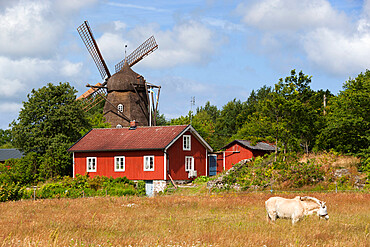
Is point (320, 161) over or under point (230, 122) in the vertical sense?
under

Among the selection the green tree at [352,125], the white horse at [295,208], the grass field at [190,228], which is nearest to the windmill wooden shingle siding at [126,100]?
the green tree at [352,125]

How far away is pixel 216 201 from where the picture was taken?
24.2 metres

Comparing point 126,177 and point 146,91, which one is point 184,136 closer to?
point 126,177

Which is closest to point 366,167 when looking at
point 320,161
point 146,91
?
point 320,161

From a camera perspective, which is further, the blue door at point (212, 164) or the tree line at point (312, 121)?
the blue door at point (212, 164)

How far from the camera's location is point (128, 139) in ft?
153

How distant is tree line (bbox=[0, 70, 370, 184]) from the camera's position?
39094mm

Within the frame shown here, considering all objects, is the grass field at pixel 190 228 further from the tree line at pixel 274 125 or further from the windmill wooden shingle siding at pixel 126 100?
the windmill wooden shingle siding at pixel 126 100

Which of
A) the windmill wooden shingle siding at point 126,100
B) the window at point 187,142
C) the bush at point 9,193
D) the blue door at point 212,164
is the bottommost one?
the bush at point 9,193

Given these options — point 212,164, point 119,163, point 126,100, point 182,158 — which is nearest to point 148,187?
point 119,163

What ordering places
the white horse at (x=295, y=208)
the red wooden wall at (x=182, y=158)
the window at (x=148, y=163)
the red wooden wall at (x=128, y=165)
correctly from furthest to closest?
the red wooden wall at (x=182, y=158)
the window at (x=148, y=163)
the red wooden wall at (x=128, y=165)
the white horse at (x=295, y=208)

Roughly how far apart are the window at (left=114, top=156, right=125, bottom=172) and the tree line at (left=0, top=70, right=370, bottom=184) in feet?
21.2

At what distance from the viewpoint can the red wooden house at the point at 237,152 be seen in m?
54.6

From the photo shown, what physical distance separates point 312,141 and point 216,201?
24634 millimetres
